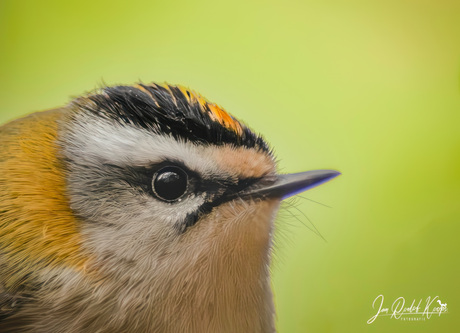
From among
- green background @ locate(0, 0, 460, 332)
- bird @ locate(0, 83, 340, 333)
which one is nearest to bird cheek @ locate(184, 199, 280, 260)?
bird @ locate(0, 83, 340, 333)

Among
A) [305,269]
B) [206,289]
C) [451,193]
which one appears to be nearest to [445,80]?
[451,193]

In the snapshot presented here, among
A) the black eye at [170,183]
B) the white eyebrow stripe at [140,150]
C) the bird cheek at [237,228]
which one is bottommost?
the bird cheek at [237,228]

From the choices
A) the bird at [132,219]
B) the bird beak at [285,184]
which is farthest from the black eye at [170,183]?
the bird beak at [285,184]

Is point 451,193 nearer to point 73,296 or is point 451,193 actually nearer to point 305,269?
point 305,269

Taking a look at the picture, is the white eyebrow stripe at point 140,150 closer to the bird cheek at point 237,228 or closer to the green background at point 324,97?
the bird cheek at point 237,228

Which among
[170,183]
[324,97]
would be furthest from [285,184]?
[324,97]

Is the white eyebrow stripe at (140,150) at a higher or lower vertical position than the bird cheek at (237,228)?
higher

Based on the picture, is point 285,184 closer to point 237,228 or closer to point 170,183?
point 237,228

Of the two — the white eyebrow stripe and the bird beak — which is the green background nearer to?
the bird beak
